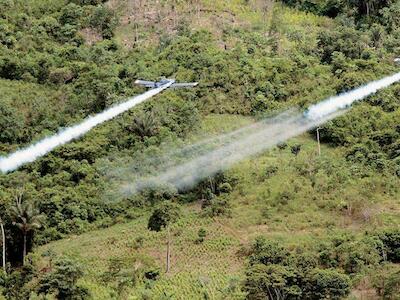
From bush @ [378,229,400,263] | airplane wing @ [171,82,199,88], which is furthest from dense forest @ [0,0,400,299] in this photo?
airplane wing @ [171,82,199,88]

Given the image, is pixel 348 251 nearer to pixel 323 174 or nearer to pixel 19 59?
pixel 323 174

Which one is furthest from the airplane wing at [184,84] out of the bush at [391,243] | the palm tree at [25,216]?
the bush at [391,243]

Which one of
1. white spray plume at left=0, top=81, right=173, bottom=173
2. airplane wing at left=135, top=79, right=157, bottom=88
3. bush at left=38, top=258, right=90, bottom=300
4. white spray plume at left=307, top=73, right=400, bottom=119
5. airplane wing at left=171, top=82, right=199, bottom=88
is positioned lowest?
bush at left=38, top=258, right=90, bottom=300

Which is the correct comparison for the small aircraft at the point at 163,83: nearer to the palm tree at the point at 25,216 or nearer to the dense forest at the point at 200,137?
the dense forest at the point at 200,137

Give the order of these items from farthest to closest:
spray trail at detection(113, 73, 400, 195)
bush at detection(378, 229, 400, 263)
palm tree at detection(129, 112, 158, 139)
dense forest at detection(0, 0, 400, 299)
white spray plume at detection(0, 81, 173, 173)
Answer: palm tree at detection(129, 112, 158, 139) → white spray plume at detection(0, 81, 173, 173) → spray trail at detection(113, 73, 400, 195) → bush at detection(378, 229, 400, 263) → dense forest at detection(0, 0, 400, 299)

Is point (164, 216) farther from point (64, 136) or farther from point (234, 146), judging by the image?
point (64, 136)

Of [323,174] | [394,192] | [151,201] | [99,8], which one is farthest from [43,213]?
[99,8]

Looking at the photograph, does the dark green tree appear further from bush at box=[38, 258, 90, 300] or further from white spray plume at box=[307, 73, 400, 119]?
white spray plume at box=[307, 73, 400, 119]
